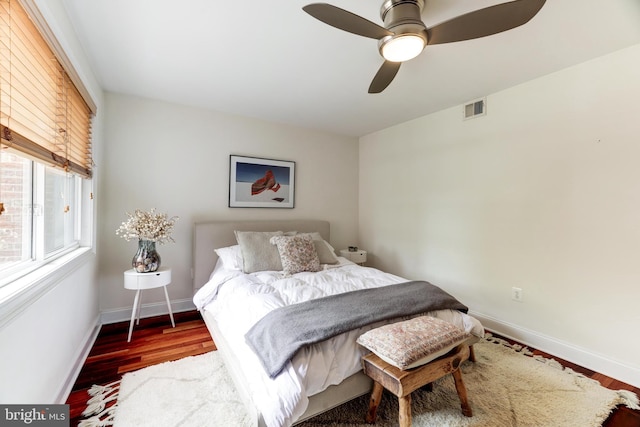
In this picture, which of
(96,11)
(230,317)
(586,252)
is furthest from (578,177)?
(96,11)

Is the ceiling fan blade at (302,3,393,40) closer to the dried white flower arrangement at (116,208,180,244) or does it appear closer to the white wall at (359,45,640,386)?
the white wall at (359,45,640,386)

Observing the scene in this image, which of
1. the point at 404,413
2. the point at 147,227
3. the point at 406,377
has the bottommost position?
the point at 404,413

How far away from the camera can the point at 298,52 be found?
2.04 m

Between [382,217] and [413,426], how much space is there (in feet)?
9.07

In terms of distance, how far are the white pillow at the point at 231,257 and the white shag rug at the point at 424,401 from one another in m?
0.92

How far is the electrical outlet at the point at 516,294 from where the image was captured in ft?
8.39

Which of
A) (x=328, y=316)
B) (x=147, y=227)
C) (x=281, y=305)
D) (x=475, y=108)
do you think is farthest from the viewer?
(x=475, y=108)

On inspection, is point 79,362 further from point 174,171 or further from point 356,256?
point 356,256

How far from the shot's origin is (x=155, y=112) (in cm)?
298

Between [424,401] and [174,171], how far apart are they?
3.16 m

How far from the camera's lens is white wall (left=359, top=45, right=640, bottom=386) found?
6.63 feet

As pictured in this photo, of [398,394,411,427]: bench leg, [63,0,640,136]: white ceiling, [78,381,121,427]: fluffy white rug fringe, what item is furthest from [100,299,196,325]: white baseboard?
[398,394,411,427]: bench leg

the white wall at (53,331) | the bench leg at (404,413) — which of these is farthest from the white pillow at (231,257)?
the bench leg at (404,413)

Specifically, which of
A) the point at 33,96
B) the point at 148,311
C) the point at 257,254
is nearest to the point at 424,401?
the point at 257,254
